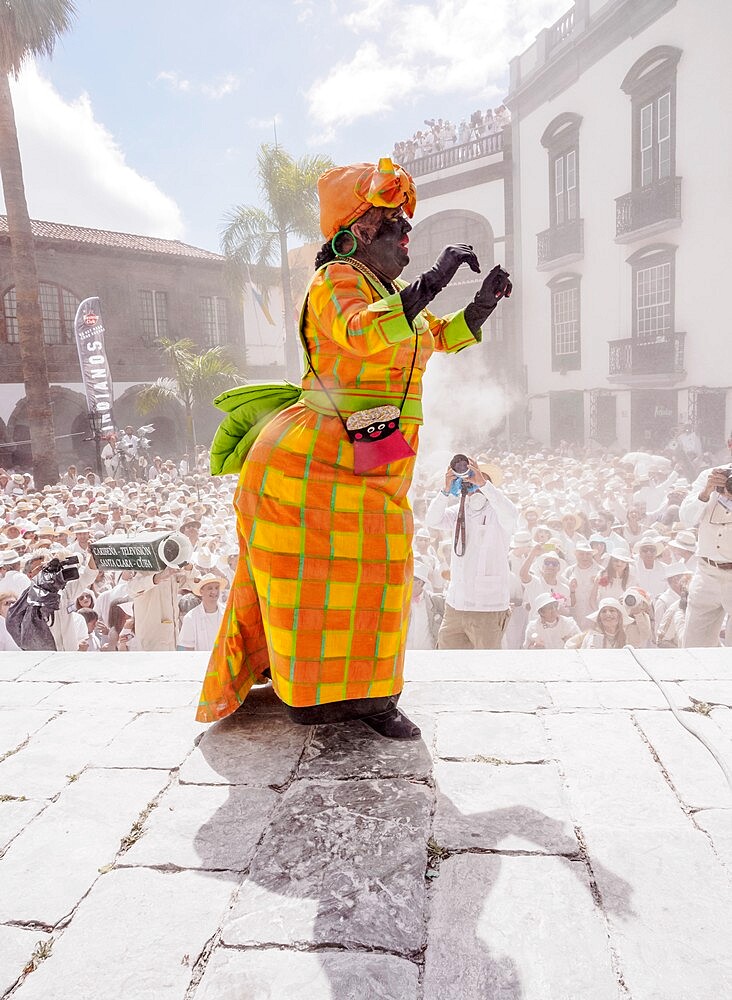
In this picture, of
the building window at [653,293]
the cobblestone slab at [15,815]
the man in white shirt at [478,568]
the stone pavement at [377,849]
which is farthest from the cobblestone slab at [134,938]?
the building window at [653,293]

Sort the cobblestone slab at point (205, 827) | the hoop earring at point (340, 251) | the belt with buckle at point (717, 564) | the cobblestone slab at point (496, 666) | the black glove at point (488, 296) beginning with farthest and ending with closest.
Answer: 1. the belt with buckle at point (717, 564)
2. the cobblestone slab at point (496, 666)
3. the hoop earring at point (340, 251)
4. the black glove at point (488, 296)
5. the cobblestone slab at point (205, 827)

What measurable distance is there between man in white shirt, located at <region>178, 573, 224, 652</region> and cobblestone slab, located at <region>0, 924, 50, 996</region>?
378cm

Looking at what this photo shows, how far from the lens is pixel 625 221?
14250 mm

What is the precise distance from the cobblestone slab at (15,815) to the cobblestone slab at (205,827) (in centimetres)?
33

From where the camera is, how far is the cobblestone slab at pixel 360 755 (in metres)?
2.04

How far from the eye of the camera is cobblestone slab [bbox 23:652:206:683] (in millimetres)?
2900

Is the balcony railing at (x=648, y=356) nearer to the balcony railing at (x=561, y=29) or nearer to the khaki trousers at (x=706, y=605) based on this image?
the balcony railing at (x=561, y=29)

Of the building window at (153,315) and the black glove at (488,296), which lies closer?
the black glove at (488,296)

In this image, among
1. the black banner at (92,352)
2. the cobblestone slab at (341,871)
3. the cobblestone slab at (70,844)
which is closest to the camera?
the cobblestone slab at (341,871)

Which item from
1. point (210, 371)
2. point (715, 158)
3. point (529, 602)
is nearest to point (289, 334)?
point (210, 371)

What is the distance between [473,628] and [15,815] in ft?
11.2

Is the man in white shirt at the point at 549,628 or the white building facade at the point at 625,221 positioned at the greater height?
the white building facade at the point at 625,221

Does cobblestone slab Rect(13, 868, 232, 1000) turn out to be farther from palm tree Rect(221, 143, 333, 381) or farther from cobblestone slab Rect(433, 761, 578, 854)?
palm tree Rect(221, 143, 333, 381)

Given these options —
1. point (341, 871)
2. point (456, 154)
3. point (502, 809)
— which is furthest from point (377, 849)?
point (456, 154)
